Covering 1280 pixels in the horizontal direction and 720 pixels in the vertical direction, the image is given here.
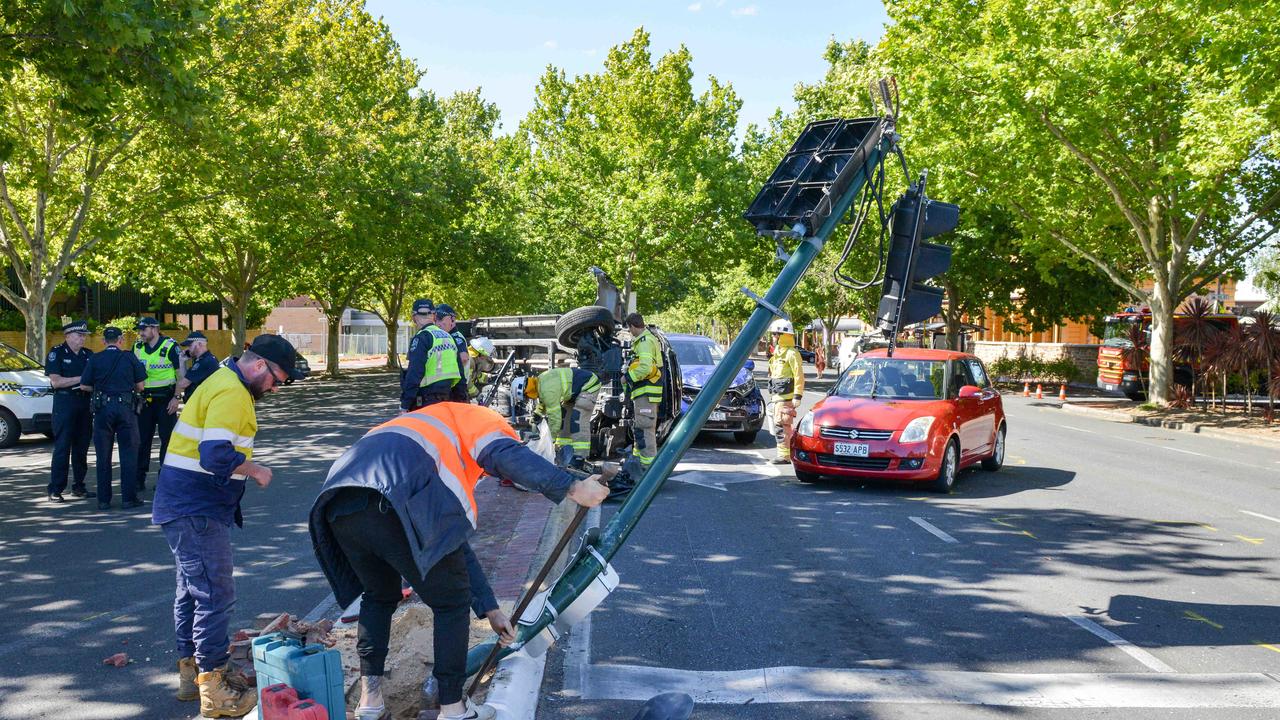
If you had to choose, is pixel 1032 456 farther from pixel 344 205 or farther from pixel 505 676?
pixel 344 205

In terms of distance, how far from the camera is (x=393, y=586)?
4.16 metres

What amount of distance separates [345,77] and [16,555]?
2474 centimetres

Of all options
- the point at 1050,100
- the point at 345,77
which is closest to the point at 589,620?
the point at 1050,100

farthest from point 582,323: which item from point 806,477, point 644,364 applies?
point 806,477

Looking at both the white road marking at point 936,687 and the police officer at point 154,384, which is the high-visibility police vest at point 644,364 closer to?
the police officer at point 154,384

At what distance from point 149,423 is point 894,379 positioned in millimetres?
8675

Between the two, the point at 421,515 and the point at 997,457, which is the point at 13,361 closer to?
the point at 421,515

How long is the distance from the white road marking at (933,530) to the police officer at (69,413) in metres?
8.39

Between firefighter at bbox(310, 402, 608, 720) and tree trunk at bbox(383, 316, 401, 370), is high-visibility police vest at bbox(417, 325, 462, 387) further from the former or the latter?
tree trunk at bbox(383, 316, 401, 370)

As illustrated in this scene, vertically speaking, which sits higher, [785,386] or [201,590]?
[785,386]

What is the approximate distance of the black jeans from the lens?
3.82 m

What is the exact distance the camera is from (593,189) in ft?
120

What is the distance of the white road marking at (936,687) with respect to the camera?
461 cm

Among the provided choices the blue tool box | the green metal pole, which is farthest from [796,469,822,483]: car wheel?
the blue tool box
